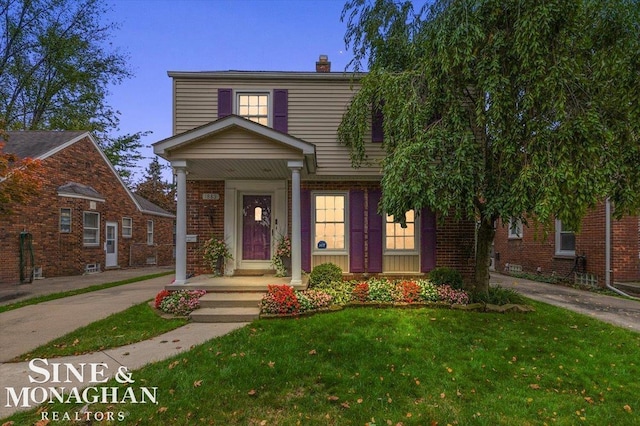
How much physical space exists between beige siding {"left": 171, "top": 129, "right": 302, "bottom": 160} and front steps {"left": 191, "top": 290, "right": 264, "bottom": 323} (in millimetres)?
2793

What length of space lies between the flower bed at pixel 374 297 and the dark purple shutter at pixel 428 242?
1313 mm

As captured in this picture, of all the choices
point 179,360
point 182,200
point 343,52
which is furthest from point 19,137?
point 179,360

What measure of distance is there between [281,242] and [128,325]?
3.60 meters

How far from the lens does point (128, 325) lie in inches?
210

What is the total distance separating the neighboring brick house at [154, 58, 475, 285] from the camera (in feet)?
26.4

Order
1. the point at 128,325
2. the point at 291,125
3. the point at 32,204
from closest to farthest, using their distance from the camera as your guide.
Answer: the point at 128,325 < the point at 291,125 < the point at 32,204

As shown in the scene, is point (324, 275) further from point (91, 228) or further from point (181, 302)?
point (91, 228)

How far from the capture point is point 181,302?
596 cm

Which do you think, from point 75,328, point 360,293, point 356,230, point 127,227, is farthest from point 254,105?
point 127,227

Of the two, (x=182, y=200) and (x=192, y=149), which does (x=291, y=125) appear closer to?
(x=192, y=149)

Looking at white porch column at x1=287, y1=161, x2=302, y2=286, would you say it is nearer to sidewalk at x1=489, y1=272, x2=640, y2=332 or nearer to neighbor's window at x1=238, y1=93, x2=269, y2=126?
neighbor's window at x1=238, y1=93, x2=269, y2=126

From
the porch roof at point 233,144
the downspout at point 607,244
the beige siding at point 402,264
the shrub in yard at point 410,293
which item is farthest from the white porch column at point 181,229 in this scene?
the downspout at point 607,244

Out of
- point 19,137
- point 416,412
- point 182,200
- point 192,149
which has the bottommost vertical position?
point 416,412

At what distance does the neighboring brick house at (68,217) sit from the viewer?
10.6 metres
